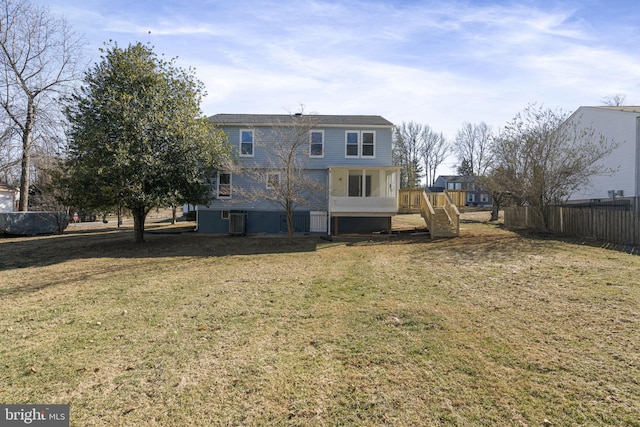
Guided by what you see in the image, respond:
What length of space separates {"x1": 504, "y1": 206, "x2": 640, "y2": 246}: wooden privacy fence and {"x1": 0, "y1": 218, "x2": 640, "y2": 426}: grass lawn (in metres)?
5.17

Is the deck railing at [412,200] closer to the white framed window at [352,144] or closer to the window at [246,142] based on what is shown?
the white framed window at [352,144]

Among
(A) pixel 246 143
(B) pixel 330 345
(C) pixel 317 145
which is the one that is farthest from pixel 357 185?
(B) pixel 330 345

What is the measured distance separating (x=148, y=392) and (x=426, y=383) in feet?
9.14

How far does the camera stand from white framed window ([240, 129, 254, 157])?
18.5 metres

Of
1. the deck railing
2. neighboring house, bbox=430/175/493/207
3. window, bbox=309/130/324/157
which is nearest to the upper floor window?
window, bbox=309/130/324/157

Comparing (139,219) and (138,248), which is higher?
(139,219)

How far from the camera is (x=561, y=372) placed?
354 cm

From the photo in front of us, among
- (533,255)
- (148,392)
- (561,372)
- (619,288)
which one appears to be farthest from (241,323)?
(533,255)

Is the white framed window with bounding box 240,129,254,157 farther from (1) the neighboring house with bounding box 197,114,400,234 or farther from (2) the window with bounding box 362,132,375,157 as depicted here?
(2) the window with bounding box 362,132,375,157

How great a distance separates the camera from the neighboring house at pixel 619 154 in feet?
54.0

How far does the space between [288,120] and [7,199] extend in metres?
24.8

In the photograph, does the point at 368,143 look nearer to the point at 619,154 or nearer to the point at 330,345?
the point at 619,154

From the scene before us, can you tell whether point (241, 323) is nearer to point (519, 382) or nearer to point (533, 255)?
point (519, 382)

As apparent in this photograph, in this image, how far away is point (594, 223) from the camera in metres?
14.2
